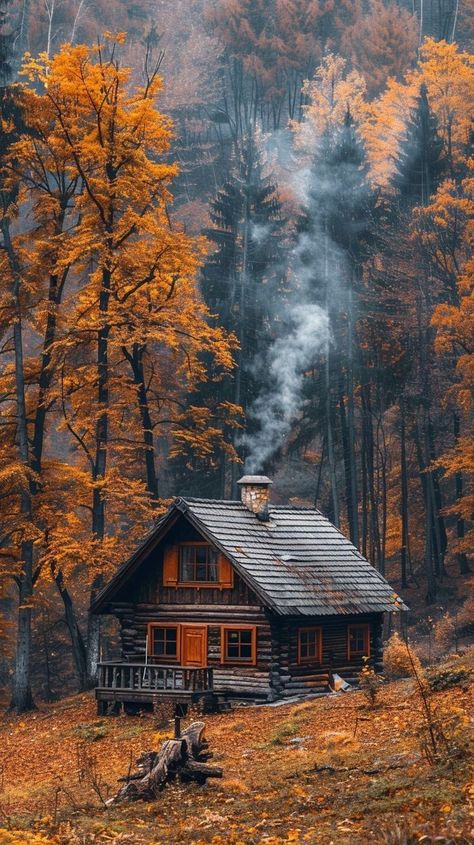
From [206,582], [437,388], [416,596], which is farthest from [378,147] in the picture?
[206,582]

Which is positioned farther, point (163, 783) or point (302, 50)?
point (302, 50)

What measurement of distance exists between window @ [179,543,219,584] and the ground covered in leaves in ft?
16.4

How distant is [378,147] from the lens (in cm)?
6462

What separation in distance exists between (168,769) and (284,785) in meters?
1.81

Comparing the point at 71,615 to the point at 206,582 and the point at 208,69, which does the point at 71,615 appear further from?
the point at 208,69

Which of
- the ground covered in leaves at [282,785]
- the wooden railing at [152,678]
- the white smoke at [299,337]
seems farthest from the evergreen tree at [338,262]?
the ground covered in leaves at [282,785]

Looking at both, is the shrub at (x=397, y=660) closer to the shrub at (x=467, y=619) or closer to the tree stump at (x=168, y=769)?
the shrub at (x=467, y=619)

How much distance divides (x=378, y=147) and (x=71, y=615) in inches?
1484

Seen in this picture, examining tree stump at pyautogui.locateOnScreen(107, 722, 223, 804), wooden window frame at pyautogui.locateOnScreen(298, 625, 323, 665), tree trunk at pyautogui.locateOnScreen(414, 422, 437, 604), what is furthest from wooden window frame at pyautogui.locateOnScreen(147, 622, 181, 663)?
tree trunk at pyautogui.locateOnScreen(414, 422, 437, 604)

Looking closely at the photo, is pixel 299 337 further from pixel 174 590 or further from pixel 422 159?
pixel 174 590

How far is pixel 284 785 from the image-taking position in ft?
53.9

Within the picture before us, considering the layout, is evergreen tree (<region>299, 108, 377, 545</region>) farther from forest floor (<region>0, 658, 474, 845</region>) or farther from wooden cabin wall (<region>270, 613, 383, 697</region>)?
forest floor (<region>0, 658, 474, 845</region>)

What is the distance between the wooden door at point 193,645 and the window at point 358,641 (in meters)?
4.05

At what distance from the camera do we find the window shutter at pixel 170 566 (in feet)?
99.1
